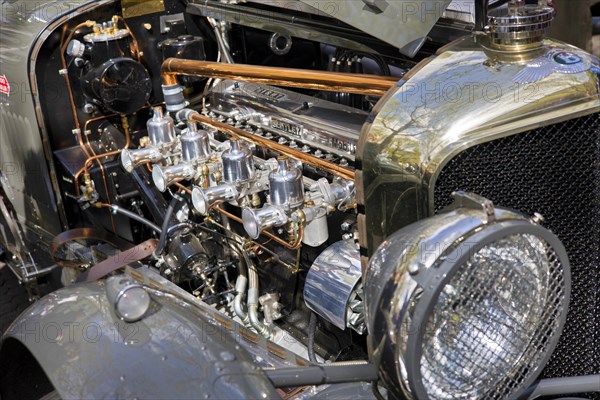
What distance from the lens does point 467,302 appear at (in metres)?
1.46

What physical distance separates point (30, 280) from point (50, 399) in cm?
150

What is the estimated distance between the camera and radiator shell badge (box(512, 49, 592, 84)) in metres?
1.74

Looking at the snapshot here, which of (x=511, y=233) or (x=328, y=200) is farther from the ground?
(x=511, y=233)

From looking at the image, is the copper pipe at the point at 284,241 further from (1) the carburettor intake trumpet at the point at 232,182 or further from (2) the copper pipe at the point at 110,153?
(2) the copper pipe at the point at 110,153

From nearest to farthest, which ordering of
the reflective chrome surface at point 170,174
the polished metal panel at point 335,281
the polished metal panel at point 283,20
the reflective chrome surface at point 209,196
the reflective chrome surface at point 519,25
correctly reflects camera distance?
the reflective chrome surface at point 519,25 < the polished metal panel at point 335,281 < the reflective chrome surface at point 209,196 < the reflective chrome surface at point 170,174 < the polished metal panel at point 283,20

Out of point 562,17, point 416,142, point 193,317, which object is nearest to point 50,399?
point 193,317

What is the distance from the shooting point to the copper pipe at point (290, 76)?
2.02 metres

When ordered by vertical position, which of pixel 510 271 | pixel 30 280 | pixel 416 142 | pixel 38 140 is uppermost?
pixel 416 142

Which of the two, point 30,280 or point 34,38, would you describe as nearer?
point 34,38

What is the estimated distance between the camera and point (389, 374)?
147 centimetres

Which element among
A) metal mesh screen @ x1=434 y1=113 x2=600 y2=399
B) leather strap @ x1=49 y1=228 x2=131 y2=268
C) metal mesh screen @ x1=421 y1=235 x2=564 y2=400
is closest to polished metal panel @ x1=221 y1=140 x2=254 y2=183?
metal mesh screen @ x1=434 y1=113 x2=600 y2=399

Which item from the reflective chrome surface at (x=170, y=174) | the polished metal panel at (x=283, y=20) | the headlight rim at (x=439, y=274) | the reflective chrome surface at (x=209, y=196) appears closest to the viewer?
the headlight rim at (x=439, y=274)

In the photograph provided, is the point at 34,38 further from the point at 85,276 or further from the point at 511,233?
the point at 511,233

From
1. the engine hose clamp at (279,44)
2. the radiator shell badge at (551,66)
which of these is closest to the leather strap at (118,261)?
the engine hose clamp at (279,44)
